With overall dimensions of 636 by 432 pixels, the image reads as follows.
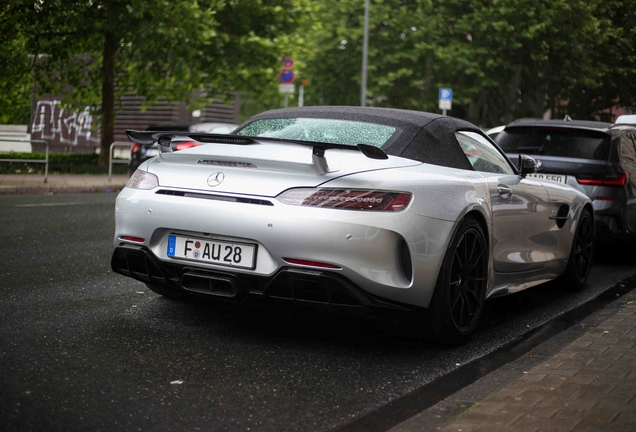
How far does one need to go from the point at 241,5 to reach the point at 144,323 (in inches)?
849

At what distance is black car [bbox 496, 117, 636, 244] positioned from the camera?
9.30m

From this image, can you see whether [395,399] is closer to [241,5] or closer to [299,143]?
[299,143]

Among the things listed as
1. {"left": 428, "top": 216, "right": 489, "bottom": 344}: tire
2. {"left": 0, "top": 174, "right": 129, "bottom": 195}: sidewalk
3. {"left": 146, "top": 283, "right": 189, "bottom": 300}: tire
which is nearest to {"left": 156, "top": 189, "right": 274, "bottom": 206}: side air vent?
{"left": 146, "top": 283, "right": 189, "bottom": 300}: tire

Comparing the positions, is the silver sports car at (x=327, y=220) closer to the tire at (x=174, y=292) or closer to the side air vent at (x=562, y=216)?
the tire at (x=174, y=292)

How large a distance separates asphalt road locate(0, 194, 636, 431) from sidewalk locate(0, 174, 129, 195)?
10806 millimetres

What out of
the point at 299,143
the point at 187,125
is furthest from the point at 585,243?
the point at 187,125

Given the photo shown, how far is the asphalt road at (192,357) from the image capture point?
12.8ft

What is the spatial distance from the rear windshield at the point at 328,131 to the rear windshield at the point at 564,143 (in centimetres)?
430

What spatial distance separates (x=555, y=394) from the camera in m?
4.13

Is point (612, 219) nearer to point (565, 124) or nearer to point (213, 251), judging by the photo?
point (565, 124)

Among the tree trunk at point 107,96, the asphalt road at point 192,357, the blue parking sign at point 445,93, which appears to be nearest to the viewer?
the asphalt road at point 192,357

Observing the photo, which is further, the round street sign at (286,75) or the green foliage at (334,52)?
the round street sign at (286,75)

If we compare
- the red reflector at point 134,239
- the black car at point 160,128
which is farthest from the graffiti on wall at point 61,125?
the red reflector at point 134,239

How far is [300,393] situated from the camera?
432 cm
